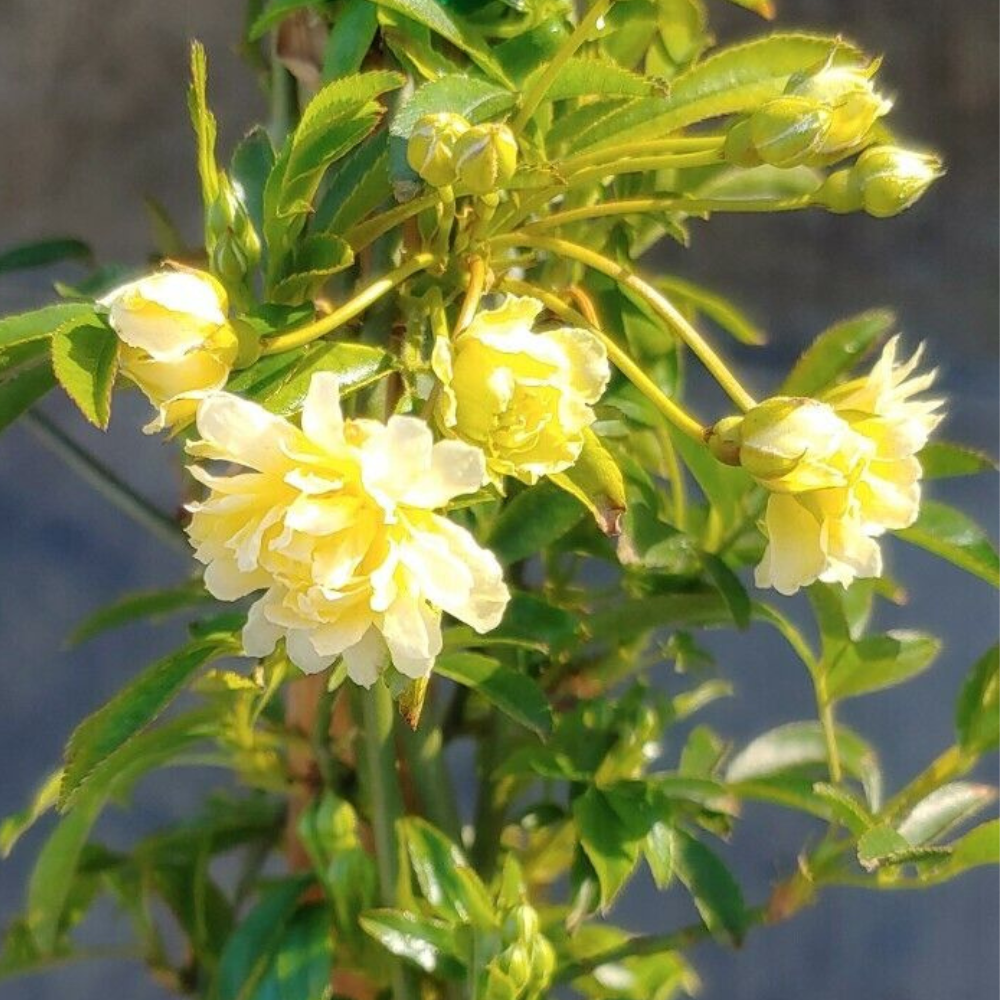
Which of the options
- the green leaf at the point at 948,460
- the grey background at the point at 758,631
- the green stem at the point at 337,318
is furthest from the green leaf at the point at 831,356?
the grey background at the point at 758,631

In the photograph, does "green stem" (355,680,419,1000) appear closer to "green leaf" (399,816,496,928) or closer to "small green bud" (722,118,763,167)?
"green leaf" (399,816,496,928)

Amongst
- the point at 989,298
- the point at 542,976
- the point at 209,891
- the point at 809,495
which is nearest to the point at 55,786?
the point at 209,891

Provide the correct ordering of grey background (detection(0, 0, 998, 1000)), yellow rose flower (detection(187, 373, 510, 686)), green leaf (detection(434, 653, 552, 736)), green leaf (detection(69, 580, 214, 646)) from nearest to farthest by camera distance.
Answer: yellow rose flower (detection(187, 373, 510, 686)), green leaf (detection(434, 653, 552, 736)), green leaf (detection(69, 580, 214, 646)), grey background (detection(0, 0, 998, 1000))

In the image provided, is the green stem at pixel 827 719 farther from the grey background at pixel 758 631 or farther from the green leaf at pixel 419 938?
the grey background at pixel 758 631

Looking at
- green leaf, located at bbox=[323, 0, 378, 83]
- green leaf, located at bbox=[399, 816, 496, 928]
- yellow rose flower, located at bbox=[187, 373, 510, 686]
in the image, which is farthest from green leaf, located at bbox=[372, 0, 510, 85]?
green leaf, located at bbox=[399, 816, 496, 928]

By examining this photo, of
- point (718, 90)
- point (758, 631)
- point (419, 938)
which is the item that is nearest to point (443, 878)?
point (419, 938)

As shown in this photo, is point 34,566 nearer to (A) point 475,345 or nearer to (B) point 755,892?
(B) point 755,892
